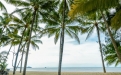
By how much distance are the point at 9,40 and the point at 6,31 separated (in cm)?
204

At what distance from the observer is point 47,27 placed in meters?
20.6

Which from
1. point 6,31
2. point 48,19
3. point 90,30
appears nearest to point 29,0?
point 48,19

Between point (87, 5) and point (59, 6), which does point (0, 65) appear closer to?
point (59, 6)

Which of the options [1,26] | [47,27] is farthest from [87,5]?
[1,26]

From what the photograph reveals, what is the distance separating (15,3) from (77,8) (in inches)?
554

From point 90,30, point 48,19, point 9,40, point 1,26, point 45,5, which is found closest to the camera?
point 45,5

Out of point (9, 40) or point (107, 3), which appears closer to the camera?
point (107, 3)

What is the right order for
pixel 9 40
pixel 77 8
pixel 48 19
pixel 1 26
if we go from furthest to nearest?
pixel 9 40, pixel 1 26, pixel 48 19, pixel 77 8

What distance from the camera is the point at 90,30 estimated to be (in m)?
21.7

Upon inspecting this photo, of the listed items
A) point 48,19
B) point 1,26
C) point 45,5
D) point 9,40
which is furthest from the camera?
point 9,40

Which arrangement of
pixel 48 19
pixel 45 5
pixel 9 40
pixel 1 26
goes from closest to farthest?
pixel 45 5 → pixel 48 19 → pixel 1 26 → pixel 9 40

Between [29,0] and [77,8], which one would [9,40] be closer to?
[29,0]

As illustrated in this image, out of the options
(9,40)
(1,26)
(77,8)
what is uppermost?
(1,26)

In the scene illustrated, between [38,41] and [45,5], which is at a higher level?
[45,5]
